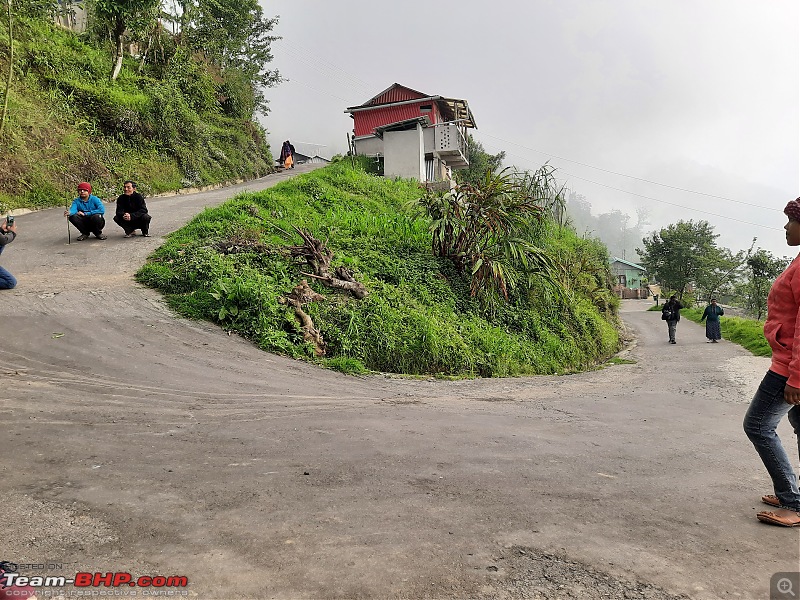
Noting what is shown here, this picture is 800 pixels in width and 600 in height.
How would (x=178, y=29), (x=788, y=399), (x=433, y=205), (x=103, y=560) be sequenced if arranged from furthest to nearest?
(x=178, y=29)
(x=433, y=205)
(x=788, y=399)
(x=103, y=560)

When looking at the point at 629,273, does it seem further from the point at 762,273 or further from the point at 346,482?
the point at 346,482

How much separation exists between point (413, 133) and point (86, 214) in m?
18.9

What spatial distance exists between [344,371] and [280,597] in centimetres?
524

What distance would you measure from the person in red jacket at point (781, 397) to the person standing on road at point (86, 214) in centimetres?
1194

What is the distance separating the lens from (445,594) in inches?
76.5

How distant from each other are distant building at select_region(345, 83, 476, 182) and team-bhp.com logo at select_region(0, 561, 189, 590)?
A: 25.7 metres

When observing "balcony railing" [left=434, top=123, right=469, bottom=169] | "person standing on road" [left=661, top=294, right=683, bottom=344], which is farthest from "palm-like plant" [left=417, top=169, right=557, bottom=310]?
"balcony railing" [left=434, top=123, right=469, bottom=169]

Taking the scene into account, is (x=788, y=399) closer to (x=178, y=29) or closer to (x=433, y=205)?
(x=433, y=205)

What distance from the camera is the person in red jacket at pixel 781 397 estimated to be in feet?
8.79

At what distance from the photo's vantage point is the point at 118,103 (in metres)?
18.1

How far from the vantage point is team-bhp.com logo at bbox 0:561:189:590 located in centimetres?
186

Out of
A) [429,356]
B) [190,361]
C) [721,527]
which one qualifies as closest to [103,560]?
[721,527]

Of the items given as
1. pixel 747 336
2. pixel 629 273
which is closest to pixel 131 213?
pixel 747 336

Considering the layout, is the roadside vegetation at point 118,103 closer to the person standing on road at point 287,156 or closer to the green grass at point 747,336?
the person standing on road at point 287,156
